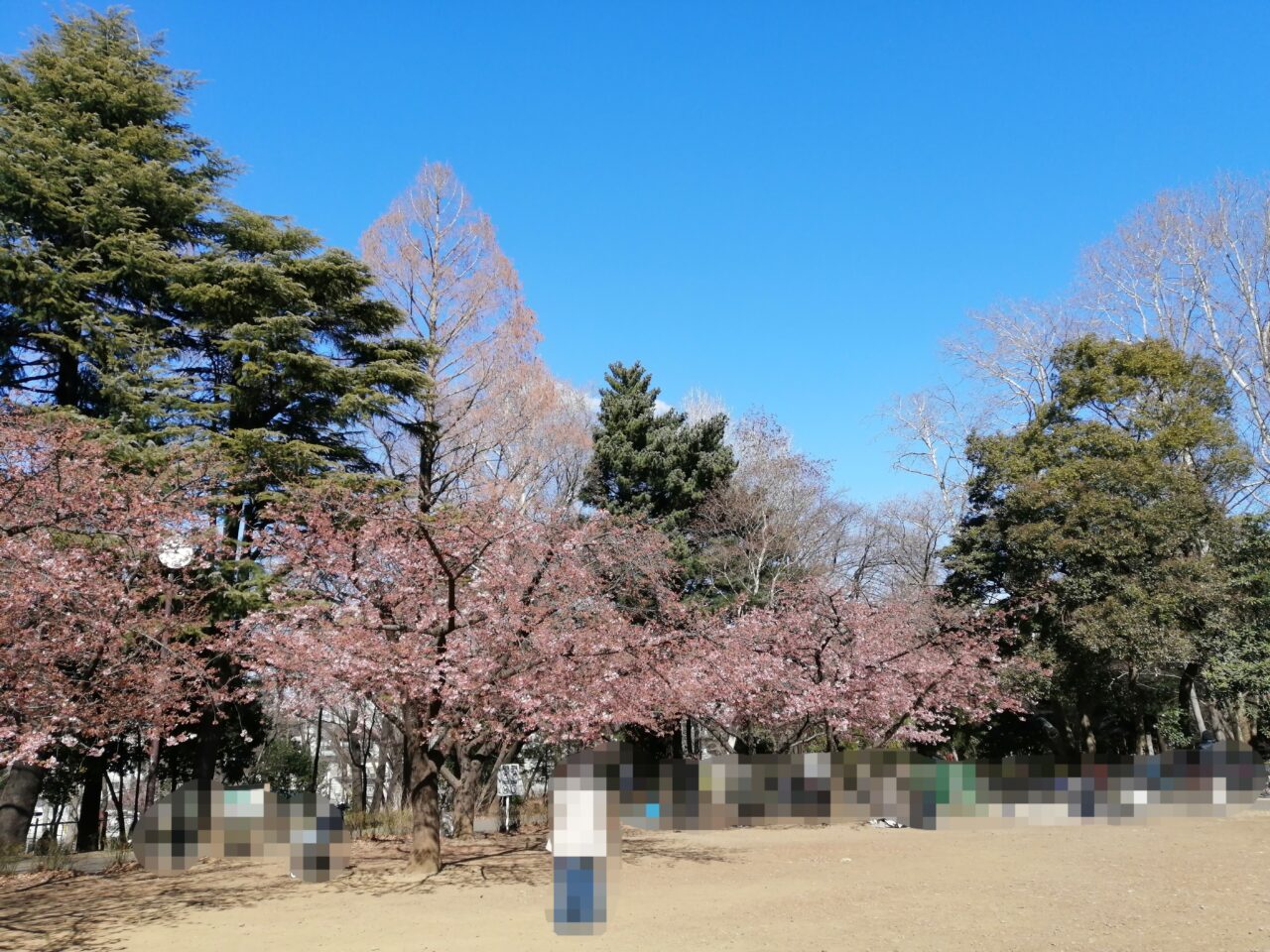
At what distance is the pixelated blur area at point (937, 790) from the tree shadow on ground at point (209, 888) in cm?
202

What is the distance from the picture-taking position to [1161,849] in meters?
10.8

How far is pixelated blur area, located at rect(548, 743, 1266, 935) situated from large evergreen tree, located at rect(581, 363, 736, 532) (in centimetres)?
875

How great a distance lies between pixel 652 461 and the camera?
22750mm

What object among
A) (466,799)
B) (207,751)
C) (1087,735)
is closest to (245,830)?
(207,751)

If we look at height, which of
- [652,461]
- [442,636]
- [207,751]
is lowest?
[207,751]

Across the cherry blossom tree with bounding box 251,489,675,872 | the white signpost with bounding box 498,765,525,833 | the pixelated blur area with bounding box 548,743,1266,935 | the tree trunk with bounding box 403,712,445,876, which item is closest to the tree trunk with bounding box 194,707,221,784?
the cherry blossom tree with bounding box 251,489,675,872

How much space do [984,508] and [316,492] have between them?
16.4 m

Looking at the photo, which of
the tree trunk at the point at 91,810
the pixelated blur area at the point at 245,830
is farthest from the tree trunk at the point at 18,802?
the pixelated blur area at the point at 245,830

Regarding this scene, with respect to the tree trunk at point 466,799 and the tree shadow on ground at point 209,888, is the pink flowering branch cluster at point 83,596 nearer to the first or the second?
the tree shadow on ground at point 209,888

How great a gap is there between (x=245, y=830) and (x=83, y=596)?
3200mm

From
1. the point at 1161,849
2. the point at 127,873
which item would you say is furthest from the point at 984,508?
the point at 127,873

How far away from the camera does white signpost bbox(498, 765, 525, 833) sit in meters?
16.0

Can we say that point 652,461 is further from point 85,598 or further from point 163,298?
point 85,598

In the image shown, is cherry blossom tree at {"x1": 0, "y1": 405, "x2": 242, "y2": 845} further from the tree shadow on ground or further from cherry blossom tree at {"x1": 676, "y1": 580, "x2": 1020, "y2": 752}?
cherry blossom tree at {"x1": 676, "y1": 580, "x2": 1020, "y2": 752}
